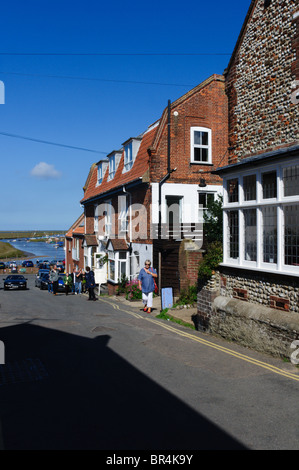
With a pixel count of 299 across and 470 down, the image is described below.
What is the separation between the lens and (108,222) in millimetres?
29375

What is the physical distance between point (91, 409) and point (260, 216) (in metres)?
5.90

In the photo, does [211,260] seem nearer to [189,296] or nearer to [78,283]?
[189,296]

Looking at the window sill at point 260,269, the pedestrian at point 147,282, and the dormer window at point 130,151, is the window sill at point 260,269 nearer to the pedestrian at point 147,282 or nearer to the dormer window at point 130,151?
the pedestrian at point 147,282

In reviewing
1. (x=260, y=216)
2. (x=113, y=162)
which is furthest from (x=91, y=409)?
(x=113, y=162)

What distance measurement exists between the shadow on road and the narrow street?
1 centimetres

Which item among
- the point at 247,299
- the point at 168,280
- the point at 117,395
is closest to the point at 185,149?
the point at 168,280

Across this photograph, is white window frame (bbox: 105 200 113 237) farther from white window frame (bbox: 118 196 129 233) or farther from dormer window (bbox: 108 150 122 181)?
white window frame (bbox: 118 196 129 233)

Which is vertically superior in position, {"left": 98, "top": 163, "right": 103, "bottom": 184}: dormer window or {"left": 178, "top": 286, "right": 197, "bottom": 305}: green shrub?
{"left": 98, "top": 163, "right": 103, "bottom": 184}: dormer window

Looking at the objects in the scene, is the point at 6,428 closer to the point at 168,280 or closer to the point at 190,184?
the point at 168,280

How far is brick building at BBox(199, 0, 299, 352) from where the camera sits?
8781 millimetres

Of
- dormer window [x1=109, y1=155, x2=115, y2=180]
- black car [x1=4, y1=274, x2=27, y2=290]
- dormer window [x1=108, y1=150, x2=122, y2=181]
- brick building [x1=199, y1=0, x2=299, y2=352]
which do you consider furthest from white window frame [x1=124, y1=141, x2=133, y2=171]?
black car [x1=4, y1=274, x2=27, y2=290]

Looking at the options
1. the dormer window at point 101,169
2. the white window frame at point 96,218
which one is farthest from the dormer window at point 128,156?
the white window frame at point 96,218

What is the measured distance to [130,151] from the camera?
24.9m

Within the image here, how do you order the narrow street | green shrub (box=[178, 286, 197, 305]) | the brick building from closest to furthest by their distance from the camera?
the narrow street < the brick building < green shrub (box=[178, 286, 197, 305])
